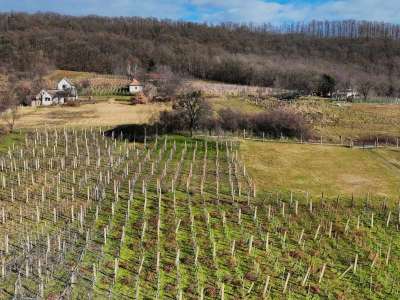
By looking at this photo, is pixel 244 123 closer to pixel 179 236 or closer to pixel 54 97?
pixel 179 236

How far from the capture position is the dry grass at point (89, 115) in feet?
175

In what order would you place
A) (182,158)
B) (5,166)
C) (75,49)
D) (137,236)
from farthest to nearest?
(75,49) → (182,158) → (5,166) → (137,236)

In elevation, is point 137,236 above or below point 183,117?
below

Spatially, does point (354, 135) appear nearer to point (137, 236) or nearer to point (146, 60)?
point (137, 236)

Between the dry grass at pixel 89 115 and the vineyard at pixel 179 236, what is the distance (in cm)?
1800

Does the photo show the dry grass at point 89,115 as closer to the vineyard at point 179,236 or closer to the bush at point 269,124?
the bush at point 269,124

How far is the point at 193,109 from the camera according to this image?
148ft

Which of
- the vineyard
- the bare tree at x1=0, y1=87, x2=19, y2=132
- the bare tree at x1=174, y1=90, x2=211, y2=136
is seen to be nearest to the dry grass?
the bare tree at x1=0, y1=87, x2=19, y2=132

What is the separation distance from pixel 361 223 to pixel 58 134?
28816 millimetres

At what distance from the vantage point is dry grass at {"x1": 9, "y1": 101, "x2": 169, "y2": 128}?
5338 cm

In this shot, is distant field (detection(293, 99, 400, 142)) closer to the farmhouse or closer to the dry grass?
the dry grass

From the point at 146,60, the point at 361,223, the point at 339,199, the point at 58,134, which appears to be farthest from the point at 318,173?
the point at 146,60

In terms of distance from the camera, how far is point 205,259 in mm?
21219

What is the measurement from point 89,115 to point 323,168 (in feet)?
105
